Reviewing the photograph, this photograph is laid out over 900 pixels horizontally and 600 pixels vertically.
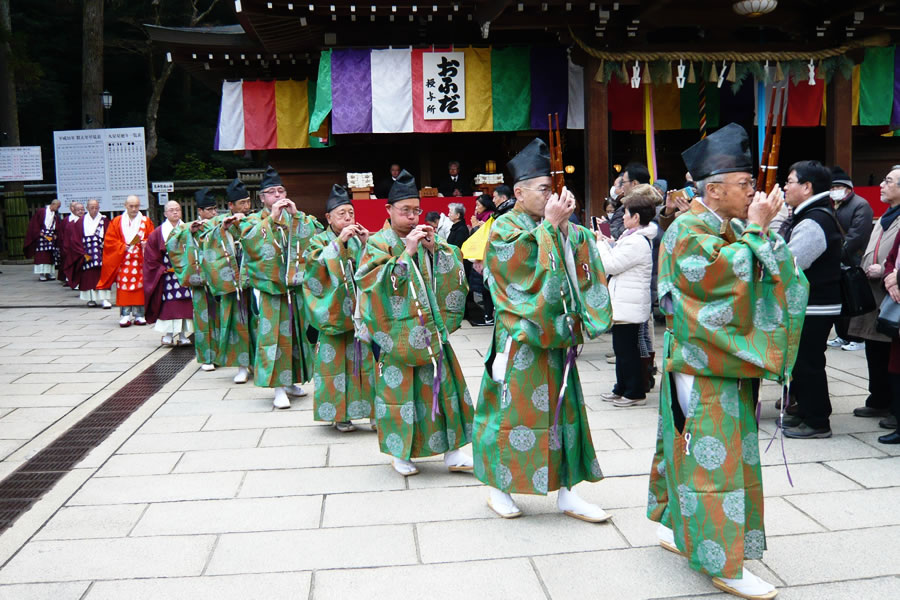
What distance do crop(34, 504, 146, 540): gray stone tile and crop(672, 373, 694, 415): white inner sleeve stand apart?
272cm

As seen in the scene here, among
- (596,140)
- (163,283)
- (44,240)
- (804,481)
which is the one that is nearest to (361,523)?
(804,481)

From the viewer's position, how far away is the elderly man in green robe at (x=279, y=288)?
248 inches

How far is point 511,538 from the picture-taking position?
142 inches

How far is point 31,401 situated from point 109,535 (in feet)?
11.9

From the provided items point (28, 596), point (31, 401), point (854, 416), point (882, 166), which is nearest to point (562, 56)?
point (882, 166)

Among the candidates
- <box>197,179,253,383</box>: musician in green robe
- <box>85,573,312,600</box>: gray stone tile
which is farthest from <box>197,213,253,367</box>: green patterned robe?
<box>85,573,312,600</box>: gray stone tile

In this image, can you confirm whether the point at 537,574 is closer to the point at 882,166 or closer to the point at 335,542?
the point at 335,542

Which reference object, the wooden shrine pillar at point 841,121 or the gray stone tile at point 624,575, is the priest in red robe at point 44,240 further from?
the gray stone tile at point 624,575

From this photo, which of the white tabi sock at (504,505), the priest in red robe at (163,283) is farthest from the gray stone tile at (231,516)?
the priest in red robe at (163,283)

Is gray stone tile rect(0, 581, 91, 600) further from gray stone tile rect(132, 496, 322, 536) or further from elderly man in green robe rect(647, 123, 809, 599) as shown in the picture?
elderly man in green robe rect(647, 123, 809, 599)

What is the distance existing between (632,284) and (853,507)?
2476 mm

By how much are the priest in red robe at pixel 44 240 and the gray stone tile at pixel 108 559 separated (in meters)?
14.1

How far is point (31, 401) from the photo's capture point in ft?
22.3

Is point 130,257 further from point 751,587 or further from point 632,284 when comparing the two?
point 751,587
